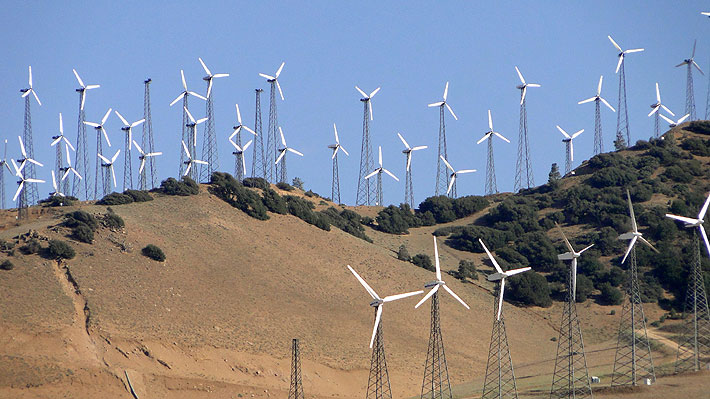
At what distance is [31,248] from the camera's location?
297 ft

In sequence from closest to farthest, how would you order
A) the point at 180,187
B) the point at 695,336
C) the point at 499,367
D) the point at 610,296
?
the point at 499,367 < the point at 695,336 < the point at 610,296 < the point at 180,187

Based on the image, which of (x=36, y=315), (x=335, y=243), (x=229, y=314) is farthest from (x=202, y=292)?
(x=335, y=243)

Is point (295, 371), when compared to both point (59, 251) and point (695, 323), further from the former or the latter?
point (59, 251)

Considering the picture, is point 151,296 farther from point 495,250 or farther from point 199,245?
point 495,250

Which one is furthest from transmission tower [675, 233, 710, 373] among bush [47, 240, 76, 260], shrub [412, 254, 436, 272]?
bush [47, 240, 76, 260]

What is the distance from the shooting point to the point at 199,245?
10375cm

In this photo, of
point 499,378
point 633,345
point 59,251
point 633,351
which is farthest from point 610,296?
point 59,251

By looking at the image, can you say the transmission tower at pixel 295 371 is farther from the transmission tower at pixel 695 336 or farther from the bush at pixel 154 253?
the transmission tower at pixel 695 336

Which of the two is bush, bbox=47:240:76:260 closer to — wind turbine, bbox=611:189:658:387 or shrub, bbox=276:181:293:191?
wind turbine, bbox=611:189:658:387

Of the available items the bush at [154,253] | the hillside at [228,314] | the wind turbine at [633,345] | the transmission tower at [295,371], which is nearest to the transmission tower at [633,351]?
the wind turbine at [633,345]

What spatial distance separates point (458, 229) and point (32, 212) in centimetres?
5843

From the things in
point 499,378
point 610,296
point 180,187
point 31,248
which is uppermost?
point 180,187

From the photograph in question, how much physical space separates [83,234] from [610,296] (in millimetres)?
56324

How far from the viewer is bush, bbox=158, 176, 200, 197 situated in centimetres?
11762
